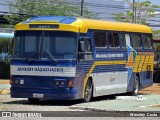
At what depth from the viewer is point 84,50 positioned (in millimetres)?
19078

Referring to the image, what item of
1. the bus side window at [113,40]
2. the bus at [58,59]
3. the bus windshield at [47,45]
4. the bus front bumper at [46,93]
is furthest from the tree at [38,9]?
the bus front bumper at [46,93]

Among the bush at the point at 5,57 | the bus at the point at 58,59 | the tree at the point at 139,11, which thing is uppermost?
the tree at the point at 139,11

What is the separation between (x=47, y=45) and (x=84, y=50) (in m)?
1.43

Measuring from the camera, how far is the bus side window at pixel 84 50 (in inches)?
734

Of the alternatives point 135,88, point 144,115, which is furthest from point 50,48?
point 135,88

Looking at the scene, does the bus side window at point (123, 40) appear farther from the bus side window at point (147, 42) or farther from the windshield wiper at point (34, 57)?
the windshield wiper at point (34, 57)

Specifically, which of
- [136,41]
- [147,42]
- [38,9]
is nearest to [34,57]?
[136,41]

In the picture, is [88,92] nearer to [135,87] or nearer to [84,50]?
[84,50]

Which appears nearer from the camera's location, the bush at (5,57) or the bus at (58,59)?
the bus at (58,59)

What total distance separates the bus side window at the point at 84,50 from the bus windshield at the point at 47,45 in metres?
0.30

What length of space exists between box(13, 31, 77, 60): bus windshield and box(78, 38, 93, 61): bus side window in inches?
11.8

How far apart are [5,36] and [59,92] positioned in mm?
22974

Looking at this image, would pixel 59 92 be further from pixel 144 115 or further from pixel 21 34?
pixel 144 115

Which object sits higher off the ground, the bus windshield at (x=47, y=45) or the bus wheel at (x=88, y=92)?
the bus windshield at (x=47, y=45)
